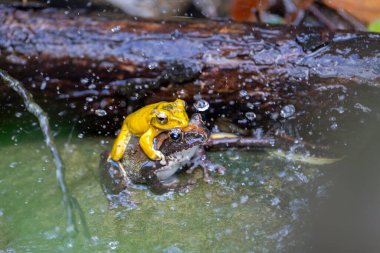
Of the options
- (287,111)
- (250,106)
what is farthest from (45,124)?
(287,111)

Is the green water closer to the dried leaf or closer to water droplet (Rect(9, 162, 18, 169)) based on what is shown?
water droplet (Rect(9, 162, 18, 169))

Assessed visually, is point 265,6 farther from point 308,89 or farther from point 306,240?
point 306,240

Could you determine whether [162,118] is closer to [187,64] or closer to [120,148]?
[120,148]

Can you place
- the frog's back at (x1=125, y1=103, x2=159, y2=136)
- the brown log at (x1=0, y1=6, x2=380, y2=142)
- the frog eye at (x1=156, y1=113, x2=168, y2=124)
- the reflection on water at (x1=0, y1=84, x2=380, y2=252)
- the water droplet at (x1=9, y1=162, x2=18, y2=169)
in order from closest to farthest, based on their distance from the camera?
the reflection on water at (x1=0, y1=84, x2=380, y2=252), the frog eye at (x1=156, y1=113, x2=168, y2=124), the frog's back at (x1=125, y1=103, x2=159, y2=136), the brown log at (x1=0, y1=6, x2=380, y2=142), the water droplet at (x1=9, y1=162, x2=18, y2=169)

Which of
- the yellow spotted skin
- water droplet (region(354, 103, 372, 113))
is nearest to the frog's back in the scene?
the yellow spotted skin

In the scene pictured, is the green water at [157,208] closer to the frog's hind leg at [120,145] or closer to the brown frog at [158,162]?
the brown frog at [158,162]

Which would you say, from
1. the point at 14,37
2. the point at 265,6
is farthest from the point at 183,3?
the point at 14,37

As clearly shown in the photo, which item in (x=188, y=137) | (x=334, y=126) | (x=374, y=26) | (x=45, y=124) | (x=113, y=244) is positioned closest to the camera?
(x=113, y=244)
